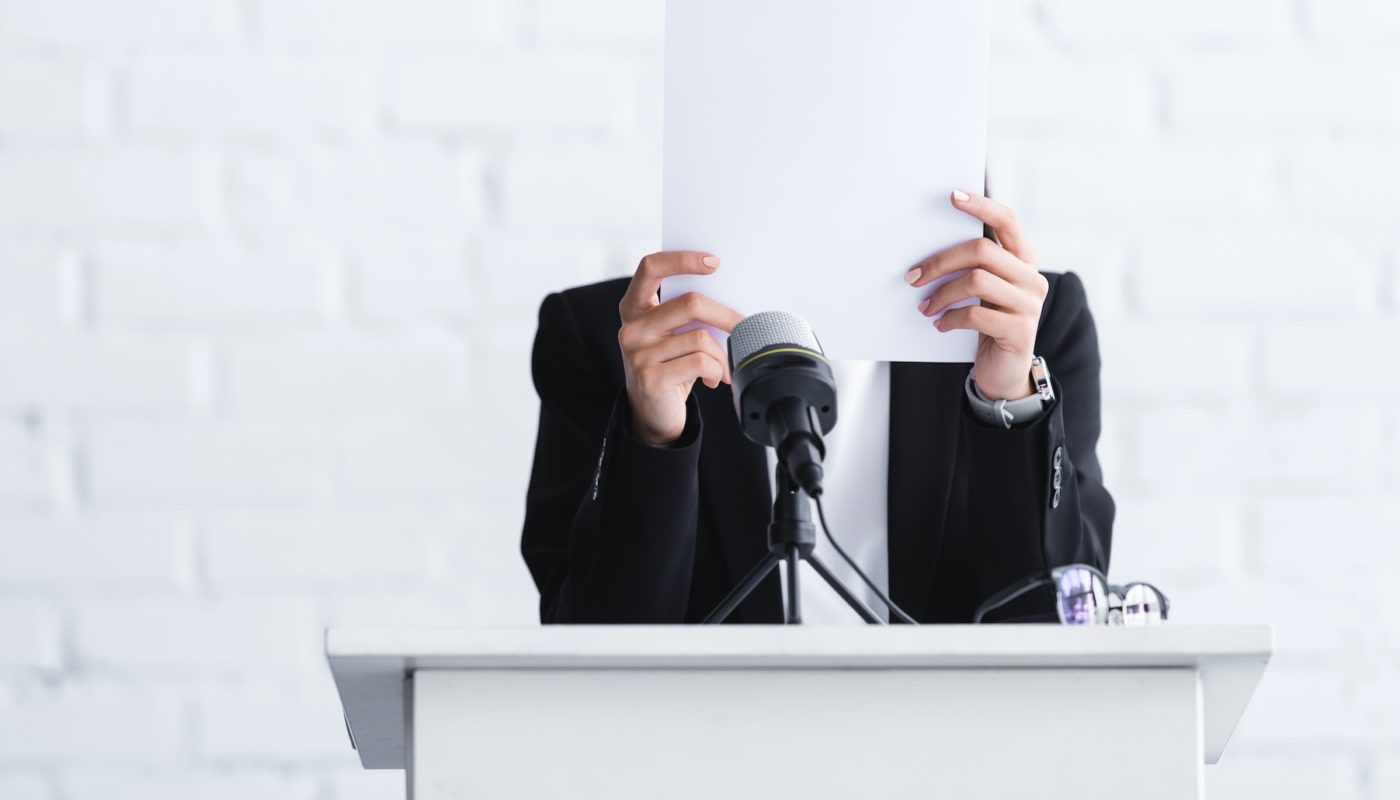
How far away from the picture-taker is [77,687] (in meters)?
1.53

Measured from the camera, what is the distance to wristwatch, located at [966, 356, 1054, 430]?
1.09 m

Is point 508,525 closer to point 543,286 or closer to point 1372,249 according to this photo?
point 543,286

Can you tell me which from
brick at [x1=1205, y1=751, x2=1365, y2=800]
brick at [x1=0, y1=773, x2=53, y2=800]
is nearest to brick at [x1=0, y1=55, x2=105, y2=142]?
brick at [x1=0, y1=773, x2=53, y2=800]

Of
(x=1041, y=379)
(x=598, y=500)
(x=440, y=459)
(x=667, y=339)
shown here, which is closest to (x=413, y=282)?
(x=440, y=459)

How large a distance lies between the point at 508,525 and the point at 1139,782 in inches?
38.1

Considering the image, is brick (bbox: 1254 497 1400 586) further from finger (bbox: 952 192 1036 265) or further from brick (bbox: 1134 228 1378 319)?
finger (bbox: 952 192 1036 265)

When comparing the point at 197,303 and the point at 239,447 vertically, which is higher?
the point at 197,303

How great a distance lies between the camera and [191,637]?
1.53 meters

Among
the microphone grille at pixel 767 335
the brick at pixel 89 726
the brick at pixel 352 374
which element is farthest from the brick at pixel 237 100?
the microphone grille at pixel 767 335

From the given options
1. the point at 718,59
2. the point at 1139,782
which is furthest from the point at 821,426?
the point at 718,59

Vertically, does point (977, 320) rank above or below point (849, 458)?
above

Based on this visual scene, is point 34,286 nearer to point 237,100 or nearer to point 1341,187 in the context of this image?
point 237,100

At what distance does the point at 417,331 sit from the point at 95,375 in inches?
13.2

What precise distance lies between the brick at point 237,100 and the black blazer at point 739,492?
0.36m
